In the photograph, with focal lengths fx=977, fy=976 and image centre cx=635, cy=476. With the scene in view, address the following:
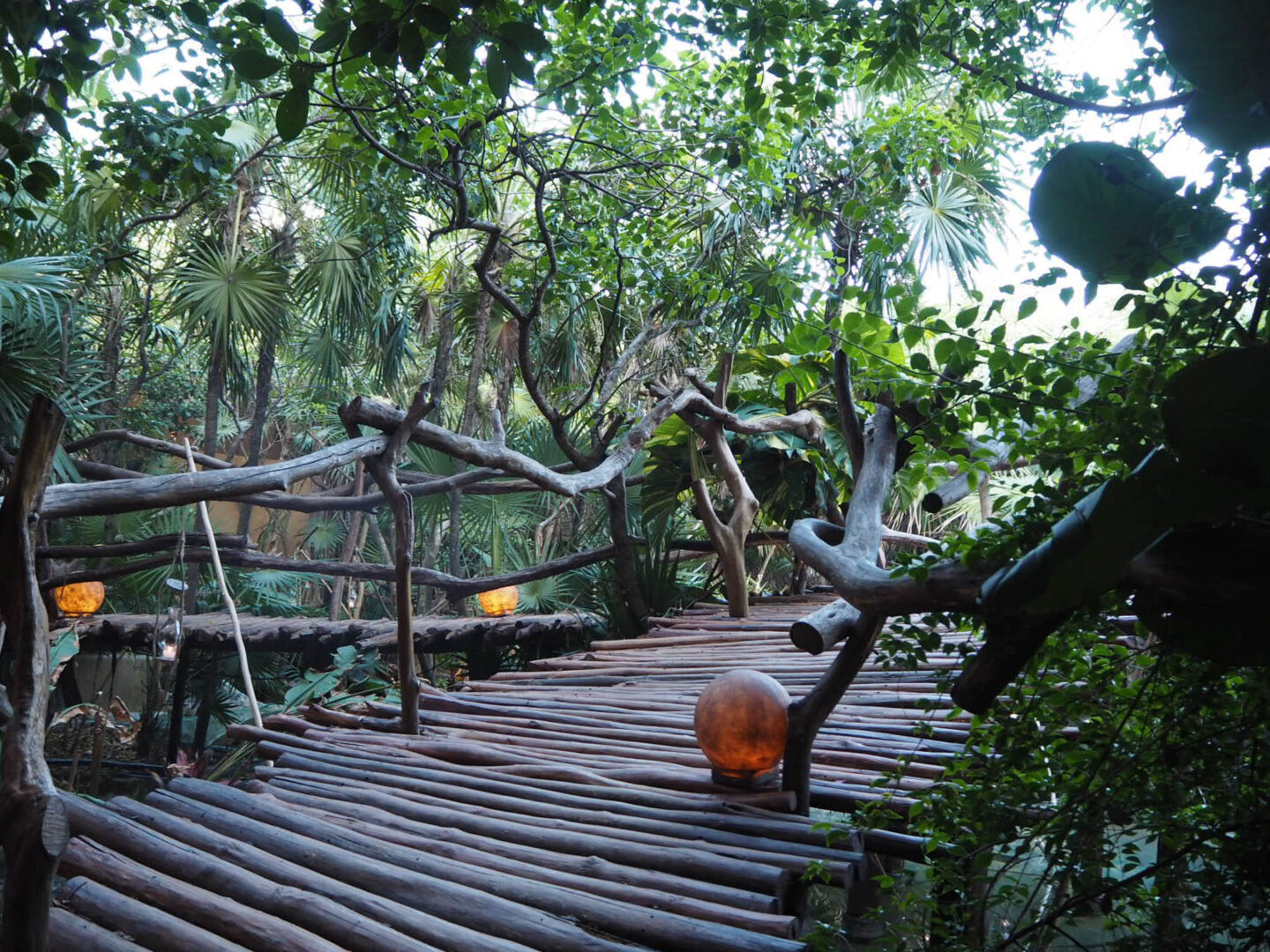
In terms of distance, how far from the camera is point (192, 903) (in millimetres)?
2297

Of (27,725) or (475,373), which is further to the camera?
(475,373)

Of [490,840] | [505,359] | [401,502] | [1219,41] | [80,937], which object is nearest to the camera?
[1219,41]

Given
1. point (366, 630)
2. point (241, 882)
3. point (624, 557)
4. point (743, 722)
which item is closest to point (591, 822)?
point (743, 722)

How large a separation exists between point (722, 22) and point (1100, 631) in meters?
Result: 2.48

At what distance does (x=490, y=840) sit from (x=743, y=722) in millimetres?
794

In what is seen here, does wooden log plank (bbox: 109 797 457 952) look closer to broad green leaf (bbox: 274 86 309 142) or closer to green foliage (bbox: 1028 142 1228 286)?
broad green leaf (bbox: 274 86 309 142)

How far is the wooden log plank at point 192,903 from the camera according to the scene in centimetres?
217

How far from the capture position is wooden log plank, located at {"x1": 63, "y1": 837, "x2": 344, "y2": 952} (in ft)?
7.13

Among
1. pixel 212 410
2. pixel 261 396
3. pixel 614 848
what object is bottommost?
pixel 614 848

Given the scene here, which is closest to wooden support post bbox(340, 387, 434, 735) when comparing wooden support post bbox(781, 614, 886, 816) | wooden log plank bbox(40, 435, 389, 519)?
wooden log plank bbox(40, 435, 389, 519)

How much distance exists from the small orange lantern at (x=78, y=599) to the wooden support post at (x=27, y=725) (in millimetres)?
5054

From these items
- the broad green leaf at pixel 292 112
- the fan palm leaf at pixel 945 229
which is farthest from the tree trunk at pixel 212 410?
the broad green leaf at pixel 292 112

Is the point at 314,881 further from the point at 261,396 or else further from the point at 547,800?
the point at 261,396

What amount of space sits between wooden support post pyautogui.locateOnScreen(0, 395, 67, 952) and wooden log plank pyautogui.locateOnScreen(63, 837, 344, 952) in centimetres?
46
